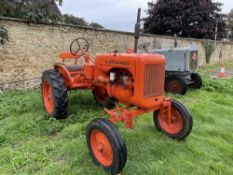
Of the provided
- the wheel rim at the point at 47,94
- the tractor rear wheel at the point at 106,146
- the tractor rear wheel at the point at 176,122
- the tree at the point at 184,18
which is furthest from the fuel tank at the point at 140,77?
the tree at the point at 184,18

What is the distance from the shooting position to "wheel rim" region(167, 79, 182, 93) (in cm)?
583

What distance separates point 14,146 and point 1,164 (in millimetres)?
426

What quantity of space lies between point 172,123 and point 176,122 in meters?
0.06

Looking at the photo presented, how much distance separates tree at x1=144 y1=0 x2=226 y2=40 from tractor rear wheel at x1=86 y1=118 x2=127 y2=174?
18229 mm

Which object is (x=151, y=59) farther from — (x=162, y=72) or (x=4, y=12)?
(x=4, y=12)

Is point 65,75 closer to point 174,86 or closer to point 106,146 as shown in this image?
point 106,146

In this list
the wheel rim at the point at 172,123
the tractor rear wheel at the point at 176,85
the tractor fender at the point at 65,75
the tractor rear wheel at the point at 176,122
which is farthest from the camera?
the tractor rear wheel at the point at 176,85

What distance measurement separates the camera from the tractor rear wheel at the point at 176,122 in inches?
124

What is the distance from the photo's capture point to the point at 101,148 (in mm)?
2686

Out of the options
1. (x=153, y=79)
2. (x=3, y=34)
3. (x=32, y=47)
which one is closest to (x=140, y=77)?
(x=153, y=79)

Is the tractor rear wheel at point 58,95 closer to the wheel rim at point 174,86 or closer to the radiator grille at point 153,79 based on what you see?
the radiator grille at point 153,79

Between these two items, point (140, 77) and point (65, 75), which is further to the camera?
point (65, 75)

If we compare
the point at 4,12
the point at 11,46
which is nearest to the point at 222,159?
the point at 11,46

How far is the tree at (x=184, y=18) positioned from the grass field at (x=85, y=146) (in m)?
16.5
